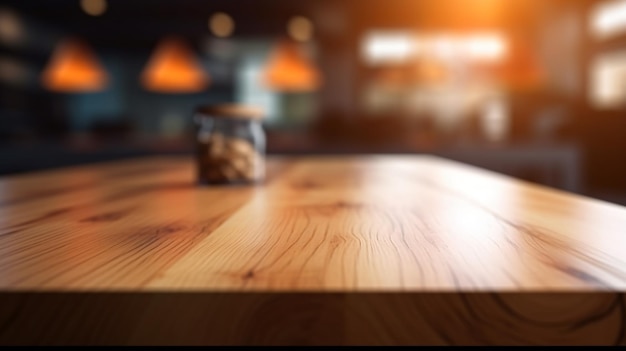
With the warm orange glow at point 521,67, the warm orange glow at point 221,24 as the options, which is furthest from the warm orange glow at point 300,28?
the warm orange glow at point 521,67

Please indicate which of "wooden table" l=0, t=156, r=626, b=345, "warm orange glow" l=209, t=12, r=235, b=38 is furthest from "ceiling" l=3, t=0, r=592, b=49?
"wooden table" l=0, t=156, r=626, b=345

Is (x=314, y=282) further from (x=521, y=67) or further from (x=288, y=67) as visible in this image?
(x=288, y=67)

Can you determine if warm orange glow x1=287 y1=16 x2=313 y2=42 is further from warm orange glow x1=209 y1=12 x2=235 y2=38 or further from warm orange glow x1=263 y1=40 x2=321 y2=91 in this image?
warm orange glow x1=263 y1=40 x2=321 y2=91

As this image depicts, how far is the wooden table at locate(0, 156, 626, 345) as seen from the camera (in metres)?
0.46

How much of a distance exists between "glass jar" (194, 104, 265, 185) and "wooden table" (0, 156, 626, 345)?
0.65 m

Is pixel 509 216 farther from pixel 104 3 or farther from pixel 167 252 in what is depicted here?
pixel 104 3

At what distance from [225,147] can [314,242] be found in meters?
0.89

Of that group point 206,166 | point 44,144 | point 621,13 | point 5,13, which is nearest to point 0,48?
point 5,13

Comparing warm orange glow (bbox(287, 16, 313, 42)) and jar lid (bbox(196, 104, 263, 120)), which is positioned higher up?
warm orange glow (bbox(287, 16, 313, 42))

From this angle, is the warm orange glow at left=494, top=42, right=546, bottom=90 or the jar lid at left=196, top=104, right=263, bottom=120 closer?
the jar lid at left=196, top=104, right=263, bottom=120

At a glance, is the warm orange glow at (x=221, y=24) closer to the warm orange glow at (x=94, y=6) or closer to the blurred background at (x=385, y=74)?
the blurred background at (x=385, y=74)

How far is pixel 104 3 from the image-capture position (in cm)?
667

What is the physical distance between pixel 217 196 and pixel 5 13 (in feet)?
24.4

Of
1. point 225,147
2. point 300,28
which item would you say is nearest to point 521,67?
point 300,28
